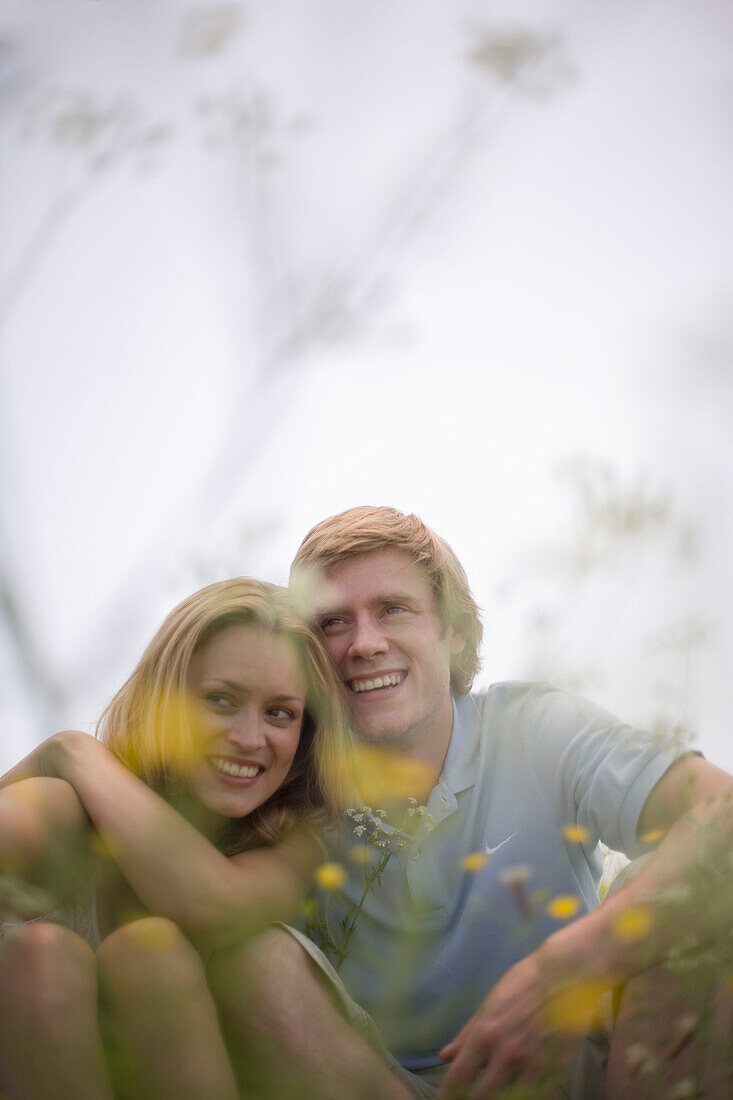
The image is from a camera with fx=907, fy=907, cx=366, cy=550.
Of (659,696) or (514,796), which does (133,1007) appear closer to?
(514,796)

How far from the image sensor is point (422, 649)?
6.18ft

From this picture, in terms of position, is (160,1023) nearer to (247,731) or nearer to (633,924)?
(247,731)

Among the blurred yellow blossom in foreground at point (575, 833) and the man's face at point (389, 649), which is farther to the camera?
the man's face at point (389, 649)

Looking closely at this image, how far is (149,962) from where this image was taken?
1.16 meters

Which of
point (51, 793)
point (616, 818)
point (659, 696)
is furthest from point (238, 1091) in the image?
point (659, 696)

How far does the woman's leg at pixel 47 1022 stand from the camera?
41.3 inches

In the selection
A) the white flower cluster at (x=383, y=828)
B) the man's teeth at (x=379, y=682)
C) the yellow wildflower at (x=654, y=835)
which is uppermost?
the man's teeth at (x=379, y=682)

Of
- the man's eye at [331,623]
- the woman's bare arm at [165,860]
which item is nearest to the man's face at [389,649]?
the man's eye at [331,623]

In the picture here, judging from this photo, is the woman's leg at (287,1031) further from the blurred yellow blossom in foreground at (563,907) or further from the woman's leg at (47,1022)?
the blurred yellow blossom in foreground at (563,907)

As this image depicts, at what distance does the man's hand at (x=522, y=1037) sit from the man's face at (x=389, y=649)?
660mm

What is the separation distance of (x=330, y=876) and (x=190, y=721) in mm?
360

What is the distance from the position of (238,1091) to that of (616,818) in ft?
2.23

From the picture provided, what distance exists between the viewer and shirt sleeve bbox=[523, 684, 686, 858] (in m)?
1.41

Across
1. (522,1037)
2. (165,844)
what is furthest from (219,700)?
(522,1037)
